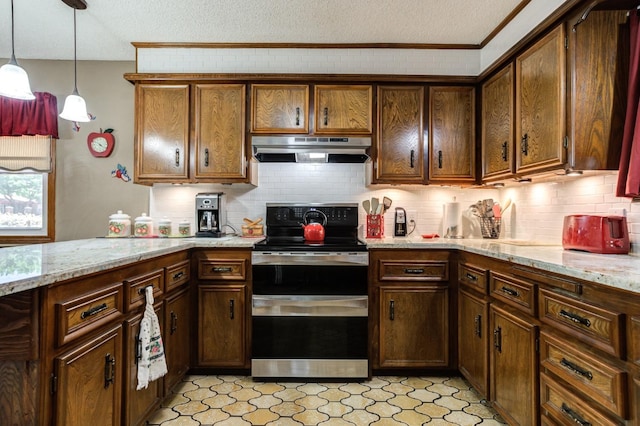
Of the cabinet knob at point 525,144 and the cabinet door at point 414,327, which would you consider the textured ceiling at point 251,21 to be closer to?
the cabinet knob at point 525,144

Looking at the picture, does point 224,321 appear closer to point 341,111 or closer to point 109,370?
point 109,370

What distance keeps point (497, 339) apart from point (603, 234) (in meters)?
0.74

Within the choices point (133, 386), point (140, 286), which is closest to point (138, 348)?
point (133, 386)

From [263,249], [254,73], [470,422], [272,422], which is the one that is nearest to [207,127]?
[254,73]

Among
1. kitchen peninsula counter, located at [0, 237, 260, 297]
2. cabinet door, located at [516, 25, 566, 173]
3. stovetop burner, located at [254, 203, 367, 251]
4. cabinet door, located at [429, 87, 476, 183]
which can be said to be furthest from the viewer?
stovetop burner, located at [254, 203, 367, 251]

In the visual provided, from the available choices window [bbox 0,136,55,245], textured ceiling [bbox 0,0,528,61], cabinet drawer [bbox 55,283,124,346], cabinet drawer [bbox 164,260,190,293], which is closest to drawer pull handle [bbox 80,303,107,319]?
cabinet drawer [bbox 55,283,124,346]

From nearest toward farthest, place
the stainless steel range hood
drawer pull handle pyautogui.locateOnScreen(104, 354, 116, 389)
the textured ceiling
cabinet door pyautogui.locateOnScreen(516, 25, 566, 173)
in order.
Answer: drawer pull handle pyautogui.locateOnScreen(104, 354, 116, 389), cabinet door pyautogui.locateOnScreen(516, 25, 566, 173), the textured ceiling, the stainless steel range hood

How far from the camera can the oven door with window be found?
2.57 meters

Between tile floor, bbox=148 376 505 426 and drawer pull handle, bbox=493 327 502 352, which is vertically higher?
drawer pull handle, bbox=493 327 502 352

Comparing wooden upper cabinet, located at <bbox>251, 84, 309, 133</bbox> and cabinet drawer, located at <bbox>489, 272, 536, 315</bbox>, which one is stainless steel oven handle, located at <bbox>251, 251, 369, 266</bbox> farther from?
wooden upper cabinet, located at <bbox>251, 84, 309, 133</bbox>

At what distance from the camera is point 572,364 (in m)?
1.41

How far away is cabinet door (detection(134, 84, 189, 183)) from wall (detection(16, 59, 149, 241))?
1.77 ft

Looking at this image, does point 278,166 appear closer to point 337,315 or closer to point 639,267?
point 337,315

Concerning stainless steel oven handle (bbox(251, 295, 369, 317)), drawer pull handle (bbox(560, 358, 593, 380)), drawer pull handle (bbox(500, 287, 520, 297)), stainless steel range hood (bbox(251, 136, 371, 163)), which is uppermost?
stainless steel range hood (bbox(251, 136, 371, 163))
